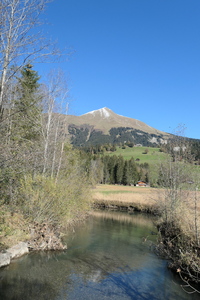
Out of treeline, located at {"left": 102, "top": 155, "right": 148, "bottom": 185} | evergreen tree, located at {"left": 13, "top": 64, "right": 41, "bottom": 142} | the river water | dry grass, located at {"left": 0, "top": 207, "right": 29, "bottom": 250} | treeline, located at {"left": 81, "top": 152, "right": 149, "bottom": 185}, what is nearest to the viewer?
the river water

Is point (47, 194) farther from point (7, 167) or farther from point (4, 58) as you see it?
point (4, 58)

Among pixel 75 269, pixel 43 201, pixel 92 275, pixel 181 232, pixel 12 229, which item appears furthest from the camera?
pixel 43 201

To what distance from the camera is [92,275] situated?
9.73m

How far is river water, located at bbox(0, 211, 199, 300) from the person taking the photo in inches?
317

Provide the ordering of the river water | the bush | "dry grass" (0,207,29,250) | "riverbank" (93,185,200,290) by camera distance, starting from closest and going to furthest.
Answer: the river water < "riverbank" (93,185,200,290) < "dry grass" (0,207,29,250) < the bush

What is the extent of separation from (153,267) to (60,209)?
606 cm

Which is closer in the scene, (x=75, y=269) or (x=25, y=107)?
(x=25, y=107)

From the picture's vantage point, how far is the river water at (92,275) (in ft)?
26.5

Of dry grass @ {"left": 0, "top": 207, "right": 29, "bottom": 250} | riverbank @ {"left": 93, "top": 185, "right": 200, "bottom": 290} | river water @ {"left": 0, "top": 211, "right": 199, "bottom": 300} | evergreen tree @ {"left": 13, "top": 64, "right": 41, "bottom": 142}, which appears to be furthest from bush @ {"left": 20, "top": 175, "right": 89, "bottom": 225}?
riverbank @ {"left": 93, "top": 185, "right": 200, "bottom": 290}

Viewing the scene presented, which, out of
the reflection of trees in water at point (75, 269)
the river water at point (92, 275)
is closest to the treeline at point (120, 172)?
the reflection of trees in water at point (75, 269)

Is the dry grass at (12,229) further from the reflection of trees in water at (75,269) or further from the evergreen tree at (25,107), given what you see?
the evergreen tree at (25,107)

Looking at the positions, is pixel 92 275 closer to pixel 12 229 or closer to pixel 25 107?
pixel 12 229

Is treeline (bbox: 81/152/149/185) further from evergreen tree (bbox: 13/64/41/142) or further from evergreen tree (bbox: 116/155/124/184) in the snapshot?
evergreen tree (bbox: 13/64/41/142)

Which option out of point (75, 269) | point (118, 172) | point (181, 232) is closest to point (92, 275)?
point (75, 269)
